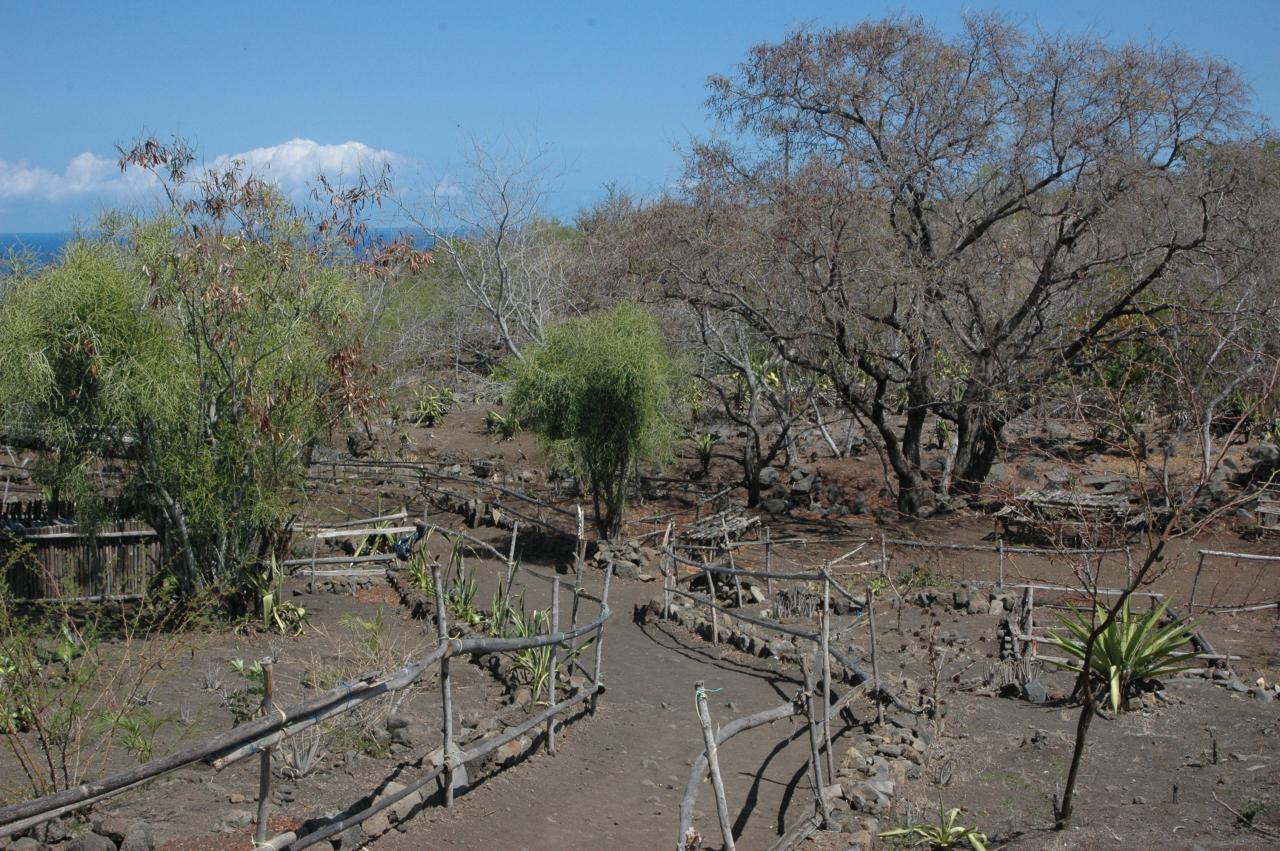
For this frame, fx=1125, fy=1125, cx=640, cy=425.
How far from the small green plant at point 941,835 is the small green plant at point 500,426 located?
63.7 ft

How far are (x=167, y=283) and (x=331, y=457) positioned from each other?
1074 centimetres

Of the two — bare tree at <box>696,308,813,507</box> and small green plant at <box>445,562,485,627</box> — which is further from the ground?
bare tree at <box>696,308,813,507</box>

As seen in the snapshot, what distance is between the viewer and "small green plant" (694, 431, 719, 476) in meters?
23.4

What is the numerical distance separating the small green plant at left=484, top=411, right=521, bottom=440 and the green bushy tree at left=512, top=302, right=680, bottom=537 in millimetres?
7902

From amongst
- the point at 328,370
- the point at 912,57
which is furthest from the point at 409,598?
the point at 912,57

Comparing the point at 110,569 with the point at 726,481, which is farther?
the point at 726,481

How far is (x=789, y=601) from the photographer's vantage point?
13531 millimetres

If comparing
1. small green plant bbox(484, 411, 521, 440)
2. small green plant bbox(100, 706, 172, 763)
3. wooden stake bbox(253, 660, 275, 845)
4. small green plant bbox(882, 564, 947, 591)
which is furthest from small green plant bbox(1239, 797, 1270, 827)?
small green plant bbox(484, 411, 521, 440)

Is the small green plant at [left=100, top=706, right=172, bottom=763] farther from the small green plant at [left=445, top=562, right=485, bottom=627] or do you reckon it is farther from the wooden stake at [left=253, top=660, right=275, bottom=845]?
the small green plant at [left=445, top=562, right=485, bottom=627]

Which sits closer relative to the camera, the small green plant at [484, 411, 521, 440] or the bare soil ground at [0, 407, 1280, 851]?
the bare soil ground at [0, 407, 1280, 851]

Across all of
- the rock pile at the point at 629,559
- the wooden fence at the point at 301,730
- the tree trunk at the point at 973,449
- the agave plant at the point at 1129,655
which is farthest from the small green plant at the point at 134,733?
the tree trunk at the point at 973,449

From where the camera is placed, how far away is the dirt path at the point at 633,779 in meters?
6.87

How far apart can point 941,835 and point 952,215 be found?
14.4 m

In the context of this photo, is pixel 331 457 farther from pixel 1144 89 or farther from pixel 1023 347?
pixel 1144 89
